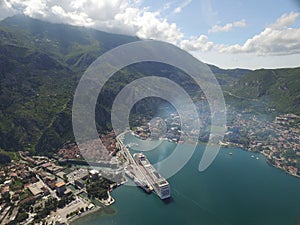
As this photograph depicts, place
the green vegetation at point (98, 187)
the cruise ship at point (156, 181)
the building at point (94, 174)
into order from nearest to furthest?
the cruise ship at point (156, 181) < the green vegetation at point (98, 187) < the building at point (94, 174)

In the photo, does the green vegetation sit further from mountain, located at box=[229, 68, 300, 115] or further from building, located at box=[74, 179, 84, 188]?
mountain, located at box=[229, 68, 300, 115]

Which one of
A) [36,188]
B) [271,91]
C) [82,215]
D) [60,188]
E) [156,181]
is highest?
[271,91]

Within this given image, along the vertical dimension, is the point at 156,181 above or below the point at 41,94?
below

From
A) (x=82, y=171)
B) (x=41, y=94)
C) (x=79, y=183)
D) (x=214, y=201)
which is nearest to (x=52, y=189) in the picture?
(x=79, y=183)

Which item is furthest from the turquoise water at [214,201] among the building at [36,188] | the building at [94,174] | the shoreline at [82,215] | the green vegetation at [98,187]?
the building at [36,188]

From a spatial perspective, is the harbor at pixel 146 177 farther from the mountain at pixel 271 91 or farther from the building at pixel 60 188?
the mountain at pixel 271 91

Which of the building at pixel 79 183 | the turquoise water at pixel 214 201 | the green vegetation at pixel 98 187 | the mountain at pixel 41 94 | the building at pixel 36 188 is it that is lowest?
the building at pixel 36 188

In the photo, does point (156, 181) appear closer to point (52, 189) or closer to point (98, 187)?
point (98, 187)
